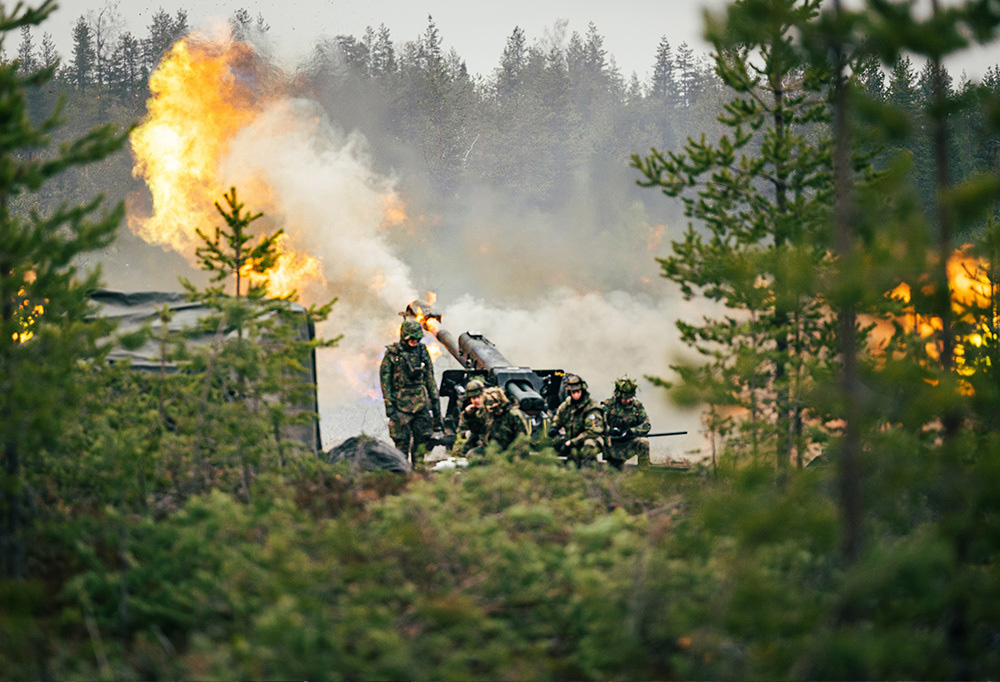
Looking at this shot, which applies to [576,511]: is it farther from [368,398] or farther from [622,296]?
[622,296]

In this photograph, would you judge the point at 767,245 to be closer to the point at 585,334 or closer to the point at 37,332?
the point at 37,332

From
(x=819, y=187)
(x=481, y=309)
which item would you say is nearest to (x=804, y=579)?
(x=819, y=187)

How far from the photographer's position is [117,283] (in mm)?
36844

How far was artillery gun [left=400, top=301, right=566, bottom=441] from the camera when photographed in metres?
11.0

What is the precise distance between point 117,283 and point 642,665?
37.4 meters

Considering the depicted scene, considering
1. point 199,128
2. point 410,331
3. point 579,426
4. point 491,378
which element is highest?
point 199,128

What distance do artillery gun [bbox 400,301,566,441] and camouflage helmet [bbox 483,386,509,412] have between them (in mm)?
648

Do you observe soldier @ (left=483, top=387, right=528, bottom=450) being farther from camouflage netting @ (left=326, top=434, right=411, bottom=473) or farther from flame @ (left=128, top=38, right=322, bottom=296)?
flame @ (left=128, top=38, right=322, bottom=296)

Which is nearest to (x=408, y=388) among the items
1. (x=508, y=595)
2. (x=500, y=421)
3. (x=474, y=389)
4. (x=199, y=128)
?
(x=474, y=389)

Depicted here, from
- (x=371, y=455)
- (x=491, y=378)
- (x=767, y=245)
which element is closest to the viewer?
(x=767, y=245)

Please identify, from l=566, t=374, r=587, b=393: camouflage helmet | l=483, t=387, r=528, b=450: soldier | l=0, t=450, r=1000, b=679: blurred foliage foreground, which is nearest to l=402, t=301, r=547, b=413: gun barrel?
l=566, t=374, r=587, b=393: camouflage helmet

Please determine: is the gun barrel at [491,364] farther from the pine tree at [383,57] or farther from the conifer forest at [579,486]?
the pine tree at [383,57]

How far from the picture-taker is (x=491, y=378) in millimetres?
11992

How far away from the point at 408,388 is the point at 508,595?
7503mm
